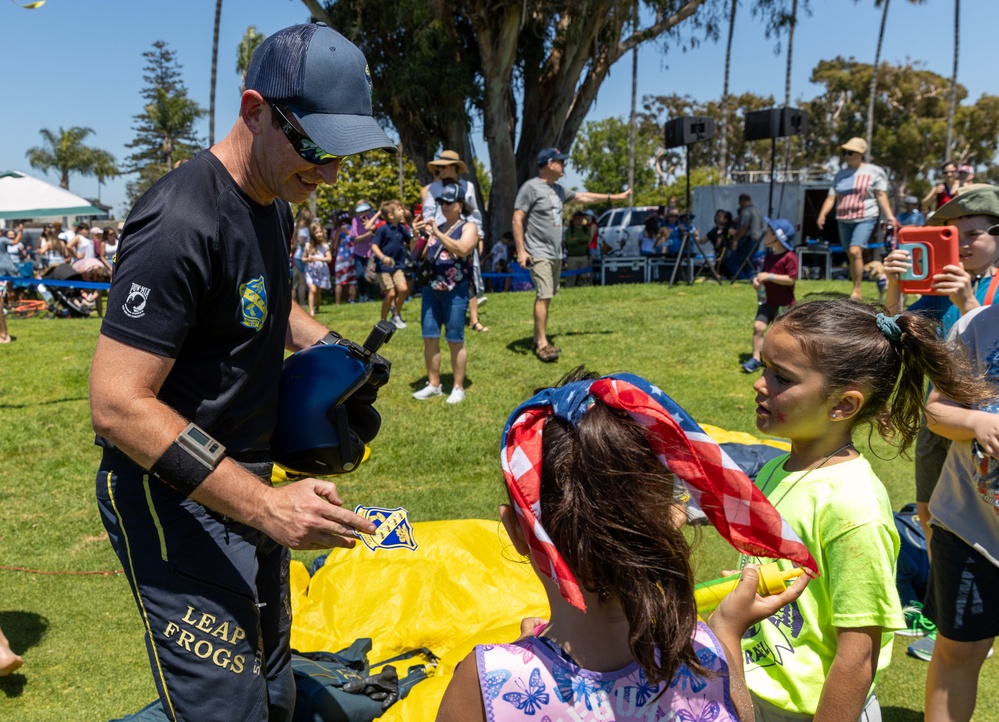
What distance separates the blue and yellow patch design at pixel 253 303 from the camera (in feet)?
Result: 7.42

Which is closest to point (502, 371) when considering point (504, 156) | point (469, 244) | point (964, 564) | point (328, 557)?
point (469, 244)

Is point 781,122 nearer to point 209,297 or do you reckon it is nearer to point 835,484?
point 835,484

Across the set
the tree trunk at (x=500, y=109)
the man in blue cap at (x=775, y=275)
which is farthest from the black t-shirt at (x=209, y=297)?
the tree trunk at (x=500, y=109)

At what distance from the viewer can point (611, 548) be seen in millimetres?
1496

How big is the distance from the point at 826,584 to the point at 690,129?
15.4 meters

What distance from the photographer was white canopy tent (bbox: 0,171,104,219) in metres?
17.8

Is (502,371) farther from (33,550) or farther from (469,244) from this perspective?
(33,550)

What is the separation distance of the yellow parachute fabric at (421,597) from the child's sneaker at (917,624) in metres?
1.77

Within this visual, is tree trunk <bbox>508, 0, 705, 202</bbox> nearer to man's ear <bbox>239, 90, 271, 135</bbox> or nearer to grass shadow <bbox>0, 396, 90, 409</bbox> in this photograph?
grass shadow <bbox>0, 396, 90, 409</bbox>

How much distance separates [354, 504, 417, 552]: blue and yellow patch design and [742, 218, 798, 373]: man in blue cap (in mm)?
7033

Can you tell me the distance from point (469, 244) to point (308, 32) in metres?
5.70

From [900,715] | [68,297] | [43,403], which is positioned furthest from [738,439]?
[68,297]

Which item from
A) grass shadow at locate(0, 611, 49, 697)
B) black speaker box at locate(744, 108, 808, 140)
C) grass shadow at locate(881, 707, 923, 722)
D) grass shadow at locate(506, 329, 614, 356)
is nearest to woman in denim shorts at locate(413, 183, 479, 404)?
grass shadow at locate(506, 329, 614, 356)

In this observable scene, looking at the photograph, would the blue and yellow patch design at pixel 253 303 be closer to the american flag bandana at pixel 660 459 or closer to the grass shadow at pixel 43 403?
the american flag bandana at pixel 660 459
